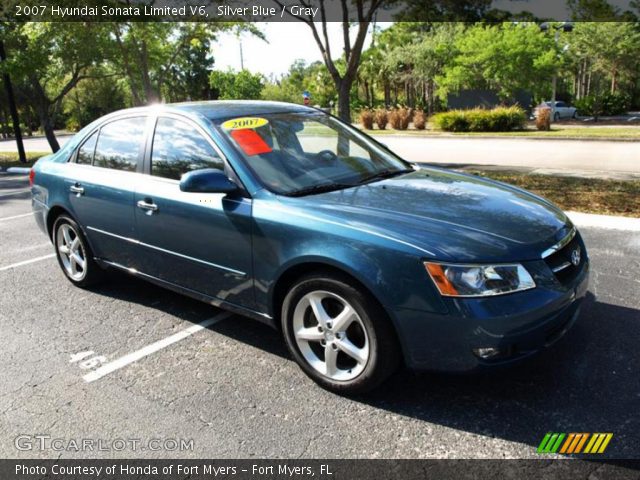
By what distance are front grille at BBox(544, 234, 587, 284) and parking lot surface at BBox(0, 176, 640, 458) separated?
1.97 ft

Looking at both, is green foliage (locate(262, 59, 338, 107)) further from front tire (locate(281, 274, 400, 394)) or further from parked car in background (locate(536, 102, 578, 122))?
front tire (locate(281, 274, 400, 394))

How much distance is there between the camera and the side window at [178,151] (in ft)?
11.1

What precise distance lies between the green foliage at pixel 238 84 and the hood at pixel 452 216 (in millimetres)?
53622

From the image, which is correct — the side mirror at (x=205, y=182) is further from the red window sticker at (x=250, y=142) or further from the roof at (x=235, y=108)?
the roof at (x=235, y=108)

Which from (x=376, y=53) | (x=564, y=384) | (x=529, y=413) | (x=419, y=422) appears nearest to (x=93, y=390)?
(x=419, y=422)

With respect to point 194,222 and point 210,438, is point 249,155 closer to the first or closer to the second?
point 194,222

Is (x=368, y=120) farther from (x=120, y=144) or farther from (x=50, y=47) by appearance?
(x=120, y=144)

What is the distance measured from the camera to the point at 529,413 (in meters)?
2.63

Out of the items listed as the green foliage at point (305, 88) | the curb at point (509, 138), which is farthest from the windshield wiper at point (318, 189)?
the green foliage at point (305, 88)

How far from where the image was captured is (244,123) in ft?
11.6

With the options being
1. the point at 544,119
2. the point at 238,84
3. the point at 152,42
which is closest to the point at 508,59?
the point at 544,119

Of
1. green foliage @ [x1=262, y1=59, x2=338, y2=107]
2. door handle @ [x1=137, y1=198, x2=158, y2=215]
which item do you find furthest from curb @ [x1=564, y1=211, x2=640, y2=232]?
green foliage @ [x1=262, y1=59, x2=338, y2=107]

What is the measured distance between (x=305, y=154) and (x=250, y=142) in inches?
15.8
